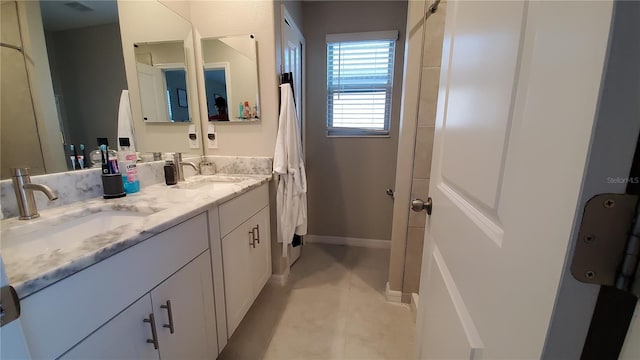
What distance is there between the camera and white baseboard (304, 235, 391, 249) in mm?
2670

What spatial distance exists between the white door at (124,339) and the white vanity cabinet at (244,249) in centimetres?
45

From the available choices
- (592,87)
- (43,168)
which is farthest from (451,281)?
(43,168)

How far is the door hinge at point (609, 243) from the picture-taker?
0.81 feet

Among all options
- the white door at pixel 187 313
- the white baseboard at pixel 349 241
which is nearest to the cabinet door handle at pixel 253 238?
the white door at pixel 187 313

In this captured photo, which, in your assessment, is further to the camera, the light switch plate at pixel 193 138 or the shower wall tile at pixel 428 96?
the light switch plate at pixel 193 138

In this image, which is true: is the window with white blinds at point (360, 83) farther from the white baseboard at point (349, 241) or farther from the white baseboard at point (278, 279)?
the white baseboard at point (278, 279)

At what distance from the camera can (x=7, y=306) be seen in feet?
1.20

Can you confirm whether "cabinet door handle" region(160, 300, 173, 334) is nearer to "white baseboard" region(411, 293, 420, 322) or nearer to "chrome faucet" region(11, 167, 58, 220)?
"chrome faucet" region(11, 167, 58, 220)

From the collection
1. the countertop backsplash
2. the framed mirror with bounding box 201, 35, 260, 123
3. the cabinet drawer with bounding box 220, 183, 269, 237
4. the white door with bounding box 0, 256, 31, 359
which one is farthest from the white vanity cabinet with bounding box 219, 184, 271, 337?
the white door with bounding box 0, 256, 31, 359

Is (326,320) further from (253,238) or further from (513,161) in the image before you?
(513,161)

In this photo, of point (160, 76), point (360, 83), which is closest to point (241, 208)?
point (160, 76)

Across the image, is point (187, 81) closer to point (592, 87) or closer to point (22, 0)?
point (22, 0)

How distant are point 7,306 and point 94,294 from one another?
0.29m

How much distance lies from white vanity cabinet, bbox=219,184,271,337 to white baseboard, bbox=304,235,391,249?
3.31 ft
